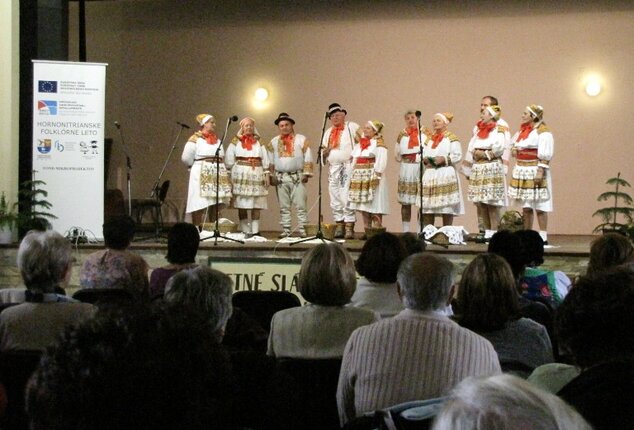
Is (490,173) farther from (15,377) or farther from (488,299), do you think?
(15,377)

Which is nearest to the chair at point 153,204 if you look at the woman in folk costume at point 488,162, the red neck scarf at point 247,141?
the red neck scarf at point 247,141

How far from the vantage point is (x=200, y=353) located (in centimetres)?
98

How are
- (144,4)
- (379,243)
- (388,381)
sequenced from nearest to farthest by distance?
(388,381) → (379,243) → (144,4)

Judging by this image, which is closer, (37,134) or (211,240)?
(37,134)

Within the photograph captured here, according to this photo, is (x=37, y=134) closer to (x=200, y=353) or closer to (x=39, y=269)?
(x=39, y=269)

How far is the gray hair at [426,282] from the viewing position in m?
2.58

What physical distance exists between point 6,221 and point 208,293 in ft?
20.0

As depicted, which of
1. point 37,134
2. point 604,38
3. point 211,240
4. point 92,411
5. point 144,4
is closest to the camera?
point 92,411

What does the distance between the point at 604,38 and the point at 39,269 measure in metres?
9.88

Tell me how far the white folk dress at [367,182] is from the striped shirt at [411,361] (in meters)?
7.09

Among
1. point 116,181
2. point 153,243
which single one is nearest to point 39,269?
point 153,243

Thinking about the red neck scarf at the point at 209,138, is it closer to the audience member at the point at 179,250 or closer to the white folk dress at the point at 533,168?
the white folk dress at the point at 533,168

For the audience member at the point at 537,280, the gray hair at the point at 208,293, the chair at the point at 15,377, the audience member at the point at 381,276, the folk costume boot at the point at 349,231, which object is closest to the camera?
the chair at the point at 15,377

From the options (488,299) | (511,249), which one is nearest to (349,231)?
(511,249)
